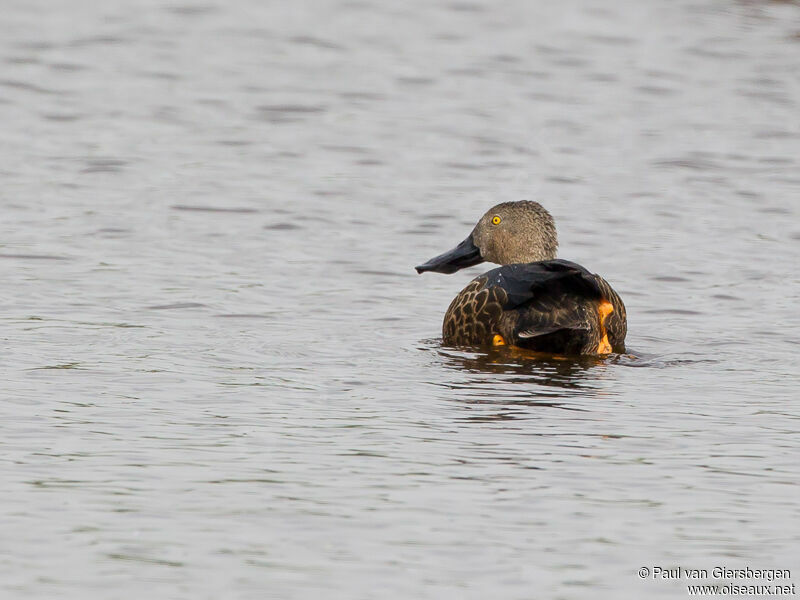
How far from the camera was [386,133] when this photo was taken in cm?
1688

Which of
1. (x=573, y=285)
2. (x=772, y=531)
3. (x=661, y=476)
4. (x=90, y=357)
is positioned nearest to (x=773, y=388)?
(x=573, y=285)

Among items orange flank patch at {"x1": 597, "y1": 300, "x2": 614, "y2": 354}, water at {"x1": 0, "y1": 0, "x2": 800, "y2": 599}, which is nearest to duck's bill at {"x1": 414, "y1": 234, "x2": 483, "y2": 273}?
water at {"x1": 0, "y1": 0, "x2": 800, "y2": 599}

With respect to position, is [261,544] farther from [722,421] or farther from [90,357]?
[90,357]

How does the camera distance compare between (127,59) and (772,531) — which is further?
(127,59)

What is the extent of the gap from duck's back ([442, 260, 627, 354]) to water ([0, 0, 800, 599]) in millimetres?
200

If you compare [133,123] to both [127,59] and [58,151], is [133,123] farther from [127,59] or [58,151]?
[127,59]

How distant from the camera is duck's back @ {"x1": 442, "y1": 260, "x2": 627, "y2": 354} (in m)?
9.20

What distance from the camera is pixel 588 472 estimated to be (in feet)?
20.9

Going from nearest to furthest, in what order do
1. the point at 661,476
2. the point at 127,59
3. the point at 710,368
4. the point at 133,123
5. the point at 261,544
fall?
1. the point at 261,544
2. the point at 661,476
3. the point at 710,368
4. the point at 133,123
5. the point at 127,59

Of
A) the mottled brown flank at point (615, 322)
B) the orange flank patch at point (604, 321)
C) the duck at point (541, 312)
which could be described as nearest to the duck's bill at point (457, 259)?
the duck at point (541, 312)

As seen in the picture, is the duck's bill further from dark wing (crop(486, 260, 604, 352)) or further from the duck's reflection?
dark wing (crop(486, 260, 604, 352))

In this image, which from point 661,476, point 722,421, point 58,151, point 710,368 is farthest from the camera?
point 58,151

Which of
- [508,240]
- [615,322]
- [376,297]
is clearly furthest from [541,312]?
[376,297]

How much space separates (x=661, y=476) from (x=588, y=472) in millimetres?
284
